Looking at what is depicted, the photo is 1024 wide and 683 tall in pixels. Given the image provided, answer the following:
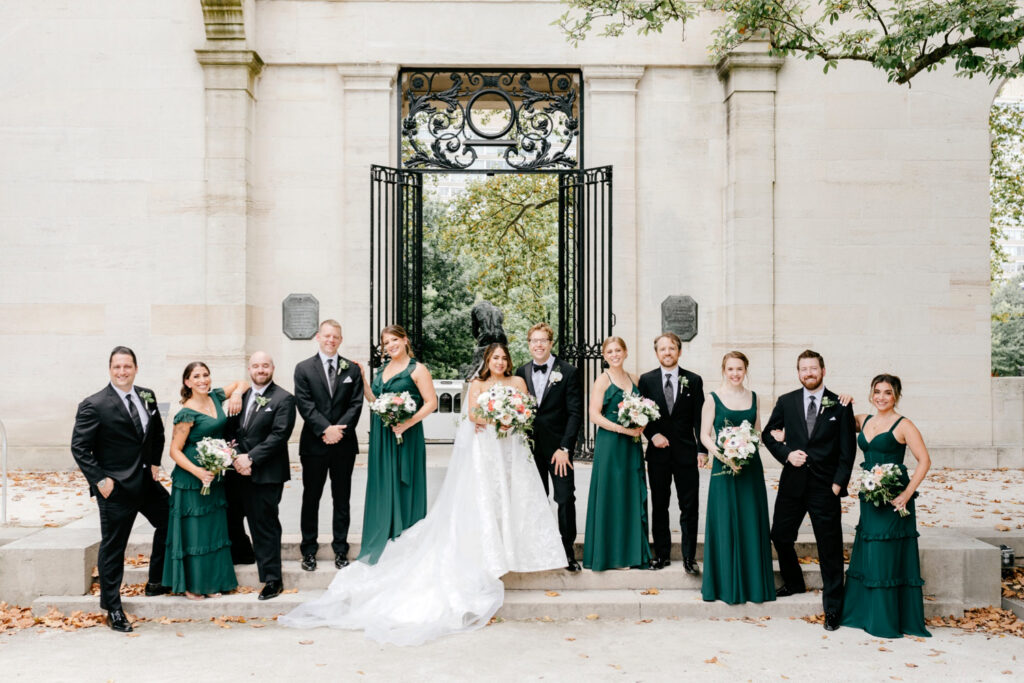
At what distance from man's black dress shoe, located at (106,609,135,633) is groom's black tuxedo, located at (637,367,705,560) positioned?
13.5 feet

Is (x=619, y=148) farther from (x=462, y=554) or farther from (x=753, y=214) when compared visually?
(x=462, y=554)

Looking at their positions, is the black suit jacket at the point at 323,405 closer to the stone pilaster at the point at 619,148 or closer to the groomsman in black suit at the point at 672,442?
the groomsman in black suit at the point at 672,442

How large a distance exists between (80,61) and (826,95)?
35.6 feet

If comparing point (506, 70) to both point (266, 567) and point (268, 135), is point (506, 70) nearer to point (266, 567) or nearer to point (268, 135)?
point (268, 135)

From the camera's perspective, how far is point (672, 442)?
7.03 metres

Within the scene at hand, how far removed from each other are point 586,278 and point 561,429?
585 centimetres

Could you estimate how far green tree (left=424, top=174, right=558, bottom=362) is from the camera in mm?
23922

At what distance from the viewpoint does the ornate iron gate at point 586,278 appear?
12.4 m

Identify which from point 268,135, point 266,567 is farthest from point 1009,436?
point 268,135

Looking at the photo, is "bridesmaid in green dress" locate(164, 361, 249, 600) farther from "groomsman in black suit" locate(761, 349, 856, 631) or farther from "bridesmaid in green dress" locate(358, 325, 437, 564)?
"groomsman in black suit" locate(761, 349, 856, 631)

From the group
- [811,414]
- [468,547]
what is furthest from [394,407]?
[811,414]

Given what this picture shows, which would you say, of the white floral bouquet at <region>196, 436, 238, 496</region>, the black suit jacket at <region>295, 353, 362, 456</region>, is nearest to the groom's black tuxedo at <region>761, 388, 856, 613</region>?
the black suit jacket at <region>295, 353, 362, 456</region>

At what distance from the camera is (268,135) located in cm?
1266

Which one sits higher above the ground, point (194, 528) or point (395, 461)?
point (395, 461)
